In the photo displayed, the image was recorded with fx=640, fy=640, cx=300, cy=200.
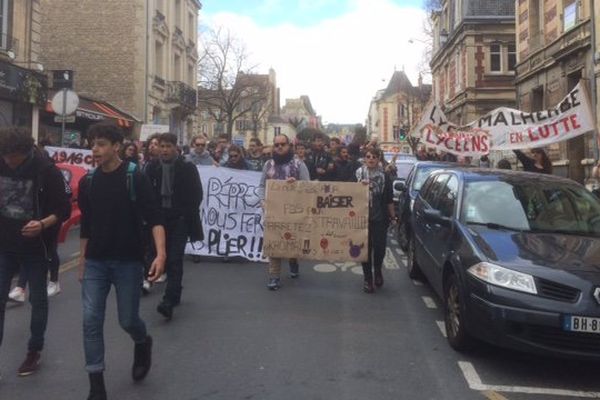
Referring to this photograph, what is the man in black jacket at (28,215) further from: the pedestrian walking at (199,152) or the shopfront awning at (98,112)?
the shopfront awning at (98,112)

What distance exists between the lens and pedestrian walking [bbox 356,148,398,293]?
26.3 ft

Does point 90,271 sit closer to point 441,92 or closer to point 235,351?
point 235,351

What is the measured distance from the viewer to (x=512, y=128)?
11883mm

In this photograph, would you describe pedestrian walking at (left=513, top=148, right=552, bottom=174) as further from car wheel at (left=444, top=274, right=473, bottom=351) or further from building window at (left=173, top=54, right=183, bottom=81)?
building window at (left=173, top=54, right=183, bottom=81)

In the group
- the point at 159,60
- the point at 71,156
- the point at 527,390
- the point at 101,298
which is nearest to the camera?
the point at 101,298

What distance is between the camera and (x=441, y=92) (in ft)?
153

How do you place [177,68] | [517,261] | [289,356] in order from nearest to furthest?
[517,261] < [289,356] < [177,68]

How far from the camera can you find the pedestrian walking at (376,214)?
8.02m

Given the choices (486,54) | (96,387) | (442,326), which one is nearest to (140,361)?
(96,387)

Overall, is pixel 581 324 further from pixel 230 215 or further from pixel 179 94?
pixel 179 94

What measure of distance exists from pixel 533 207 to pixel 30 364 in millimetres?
4689

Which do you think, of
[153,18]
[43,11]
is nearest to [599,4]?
[153,18]

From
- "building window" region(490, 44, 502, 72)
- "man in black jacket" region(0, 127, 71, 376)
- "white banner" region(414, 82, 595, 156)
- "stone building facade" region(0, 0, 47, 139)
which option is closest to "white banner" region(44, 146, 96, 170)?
"stone building facade" region(0, 0, 47, 139)

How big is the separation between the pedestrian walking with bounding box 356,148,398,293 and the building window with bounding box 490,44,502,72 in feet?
104
